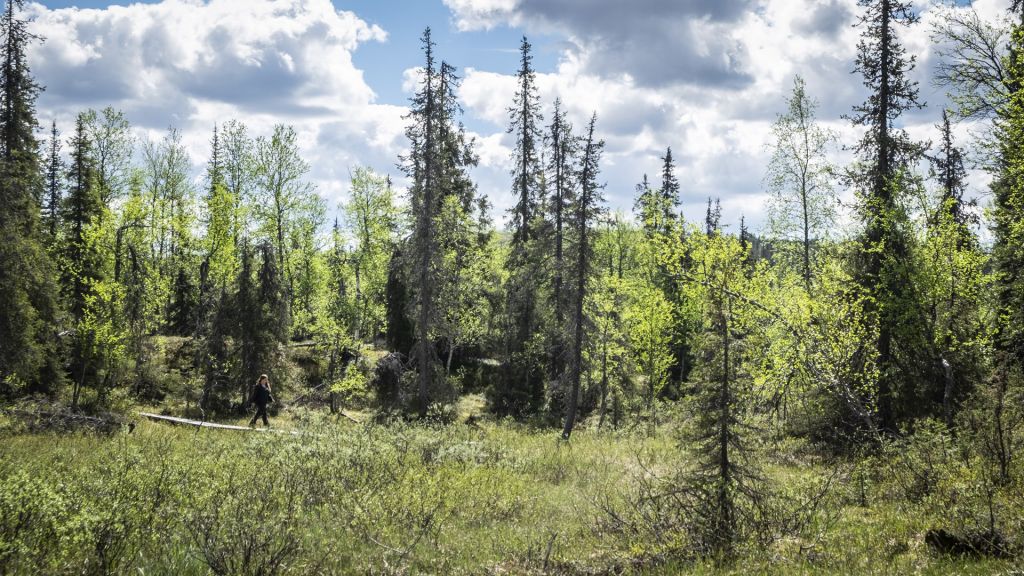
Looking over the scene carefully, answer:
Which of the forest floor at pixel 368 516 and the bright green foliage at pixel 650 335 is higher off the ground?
the bright green foliage at pixel 650 335

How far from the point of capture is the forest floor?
7.36 meters

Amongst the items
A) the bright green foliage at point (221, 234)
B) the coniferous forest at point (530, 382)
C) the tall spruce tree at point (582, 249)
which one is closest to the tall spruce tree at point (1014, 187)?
the coniferous forest at point (530, 382)

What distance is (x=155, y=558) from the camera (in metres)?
7.67

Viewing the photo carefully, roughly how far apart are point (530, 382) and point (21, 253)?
23052mm

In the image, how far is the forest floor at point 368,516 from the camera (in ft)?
24.2

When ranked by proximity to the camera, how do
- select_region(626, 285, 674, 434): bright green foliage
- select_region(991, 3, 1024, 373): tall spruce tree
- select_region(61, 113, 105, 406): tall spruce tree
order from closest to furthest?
select_region(991, 3, 1024, 373): tall spruce tree
select_region(61, 113, 105, 406): tall spruce tree
select_region(626, 285, 674, 434): bright green foliage

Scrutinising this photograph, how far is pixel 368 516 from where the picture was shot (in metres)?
10.0

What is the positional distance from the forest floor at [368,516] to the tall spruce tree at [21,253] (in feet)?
14.4

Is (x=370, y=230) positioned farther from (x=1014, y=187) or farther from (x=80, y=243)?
(x=1014, y=187)

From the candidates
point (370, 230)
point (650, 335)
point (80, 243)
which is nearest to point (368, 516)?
point (650, 335)

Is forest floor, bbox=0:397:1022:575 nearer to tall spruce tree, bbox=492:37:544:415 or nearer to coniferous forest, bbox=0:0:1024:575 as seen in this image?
coniferous forest, bbox=0:0:1024:575

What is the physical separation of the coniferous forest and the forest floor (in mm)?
70

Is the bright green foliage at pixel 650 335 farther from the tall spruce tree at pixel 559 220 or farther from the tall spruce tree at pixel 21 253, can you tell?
the tall spruce tree at pixel 21 253

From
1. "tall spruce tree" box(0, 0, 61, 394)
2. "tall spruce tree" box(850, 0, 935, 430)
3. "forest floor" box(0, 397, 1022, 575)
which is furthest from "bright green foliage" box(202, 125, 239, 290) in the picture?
"tall spruce tree" box(850, 0, 935, 430)
